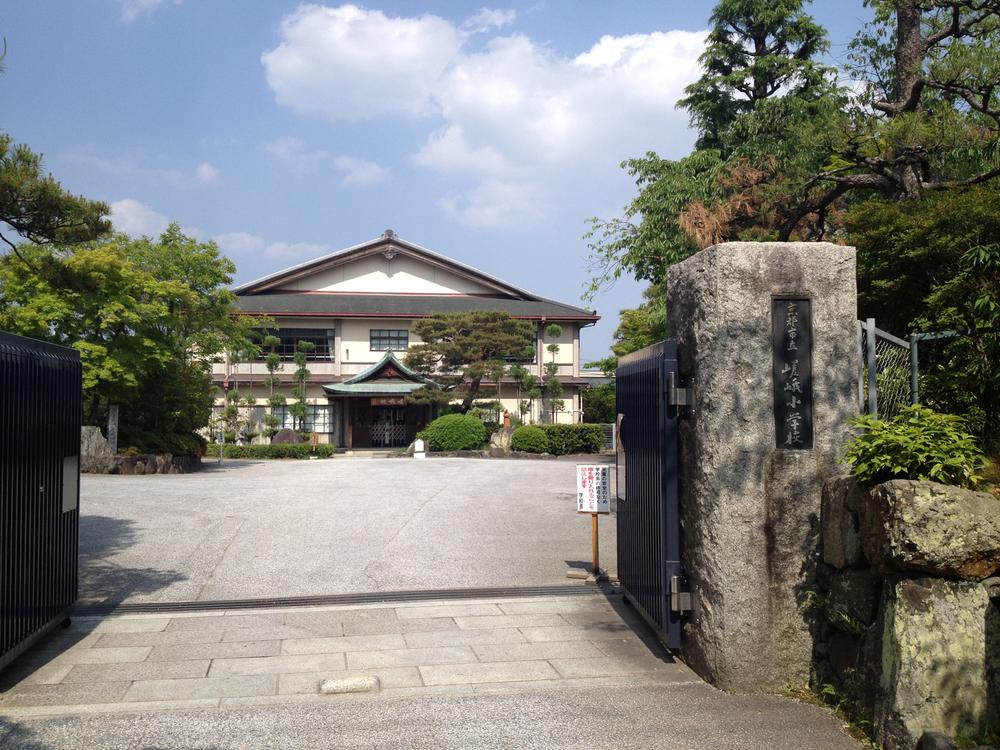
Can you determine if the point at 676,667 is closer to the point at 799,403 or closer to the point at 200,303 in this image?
the point at 799,403

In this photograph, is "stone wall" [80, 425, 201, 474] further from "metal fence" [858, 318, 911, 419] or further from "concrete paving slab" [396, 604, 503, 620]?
"metal fence" [858, 318, 911, 419]

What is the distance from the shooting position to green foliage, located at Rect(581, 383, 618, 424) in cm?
4412

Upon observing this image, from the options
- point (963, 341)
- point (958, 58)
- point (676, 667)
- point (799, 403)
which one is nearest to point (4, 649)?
point (676, 667)

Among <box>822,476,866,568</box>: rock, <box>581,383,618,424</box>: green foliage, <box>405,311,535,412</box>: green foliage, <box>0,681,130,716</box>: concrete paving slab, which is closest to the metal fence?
<box>822,476,866,568</box>: rock

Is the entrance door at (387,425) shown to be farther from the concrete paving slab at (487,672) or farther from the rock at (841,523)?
the rock at (841,523)

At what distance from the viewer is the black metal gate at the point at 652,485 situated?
591 cm

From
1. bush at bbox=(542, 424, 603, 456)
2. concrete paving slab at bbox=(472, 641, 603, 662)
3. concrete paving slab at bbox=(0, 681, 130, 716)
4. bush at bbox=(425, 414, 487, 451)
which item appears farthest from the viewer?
bush at bbox=(542, 424, 603, 456)

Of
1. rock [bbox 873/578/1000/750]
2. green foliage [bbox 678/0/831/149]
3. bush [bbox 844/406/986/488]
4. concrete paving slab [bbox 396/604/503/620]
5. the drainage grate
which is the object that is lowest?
concrete paving slab [bbox 396/604/503/620]

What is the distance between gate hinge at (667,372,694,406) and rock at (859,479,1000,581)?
5.33ft

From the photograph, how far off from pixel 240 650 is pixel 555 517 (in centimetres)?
808

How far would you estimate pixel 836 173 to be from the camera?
43.6 ft

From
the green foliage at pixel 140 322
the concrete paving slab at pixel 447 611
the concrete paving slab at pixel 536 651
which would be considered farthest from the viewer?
the green foliage at pixel 140 322

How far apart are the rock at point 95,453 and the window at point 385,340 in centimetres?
1848

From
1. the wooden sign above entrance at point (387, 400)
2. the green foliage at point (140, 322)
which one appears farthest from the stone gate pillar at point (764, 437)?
the wooden sign above entrance at point (387, 400)
